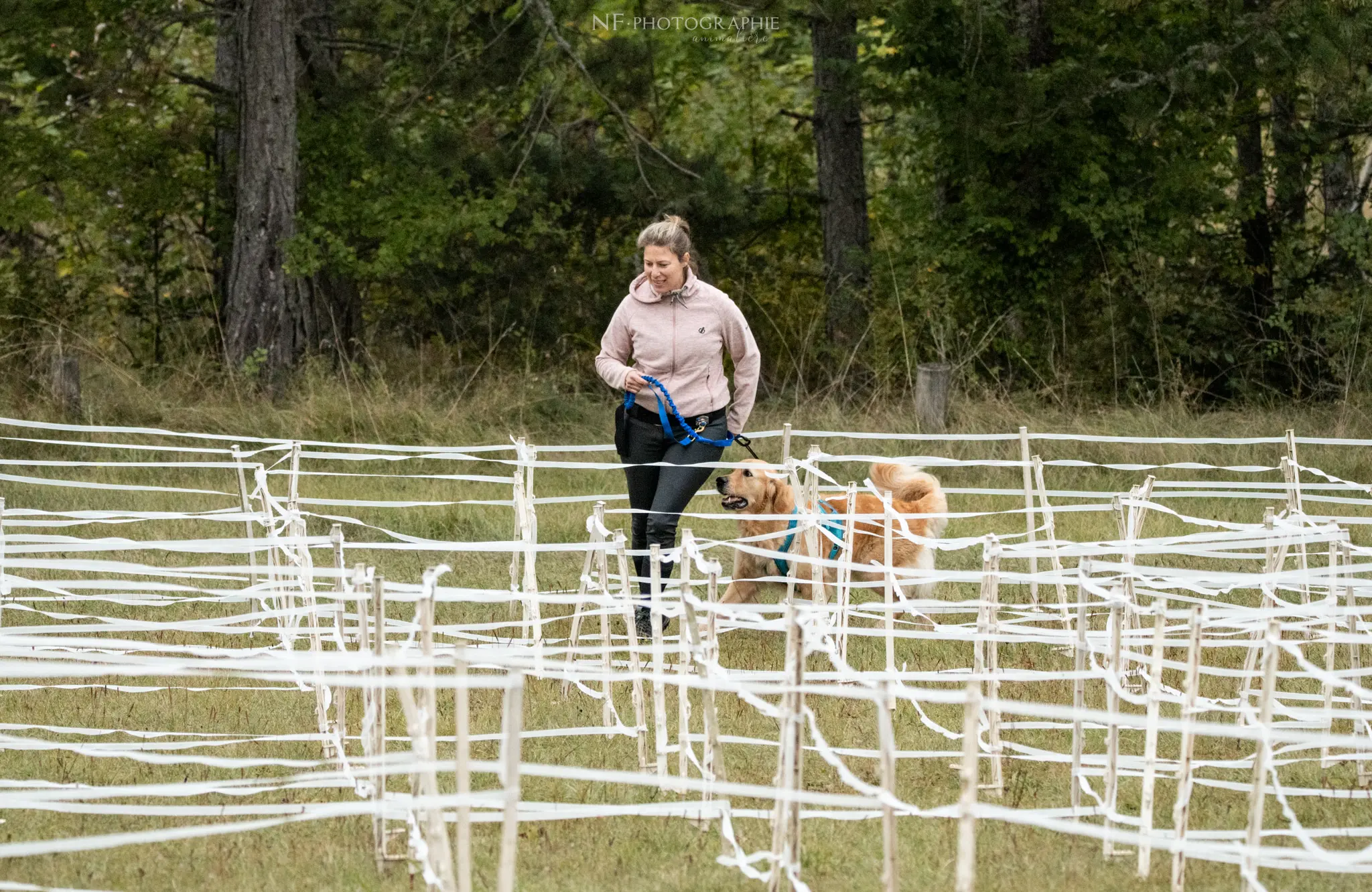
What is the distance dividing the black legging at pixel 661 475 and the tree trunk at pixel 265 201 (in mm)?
7588

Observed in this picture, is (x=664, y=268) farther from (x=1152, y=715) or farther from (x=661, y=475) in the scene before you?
Answer: (x=1152, y=715)

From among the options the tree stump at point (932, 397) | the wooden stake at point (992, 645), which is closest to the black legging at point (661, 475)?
the wooden stake at point (992, 645)

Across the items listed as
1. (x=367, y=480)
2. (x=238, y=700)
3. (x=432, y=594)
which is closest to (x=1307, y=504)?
(x=367, y=480)

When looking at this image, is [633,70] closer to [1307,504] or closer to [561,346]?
[561,346]

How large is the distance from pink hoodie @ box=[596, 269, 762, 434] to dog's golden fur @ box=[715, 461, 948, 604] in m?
0.64

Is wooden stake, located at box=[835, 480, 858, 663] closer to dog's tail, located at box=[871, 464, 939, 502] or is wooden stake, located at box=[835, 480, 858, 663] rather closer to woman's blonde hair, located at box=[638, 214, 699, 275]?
dog's tail, located at box=[871, 464, 939, 502]

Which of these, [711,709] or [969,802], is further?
[711,709]

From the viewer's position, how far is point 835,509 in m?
7.27

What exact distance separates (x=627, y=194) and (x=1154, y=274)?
5.00 m

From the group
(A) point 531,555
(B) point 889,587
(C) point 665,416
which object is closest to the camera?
(B) point 889,587

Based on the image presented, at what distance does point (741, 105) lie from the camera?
18.4 m

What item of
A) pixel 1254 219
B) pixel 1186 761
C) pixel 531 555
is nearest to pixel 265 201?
pixel 531 555

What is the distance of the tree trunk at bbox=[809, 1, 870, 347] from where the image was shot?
15.5 meters

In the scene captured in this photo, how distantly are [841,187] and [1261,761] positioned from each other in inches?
506
